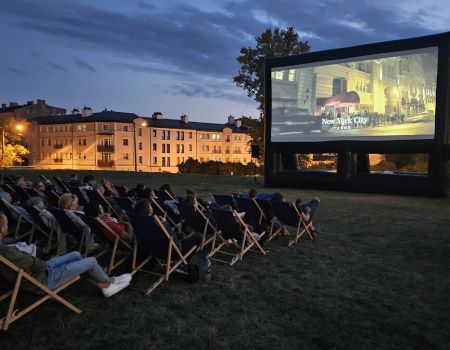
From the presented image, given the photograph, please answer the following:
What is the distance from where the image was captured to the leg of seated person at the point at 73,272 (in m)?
4.07

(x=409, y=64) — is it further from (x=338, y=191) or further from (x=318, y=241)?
(x=318, y=241)

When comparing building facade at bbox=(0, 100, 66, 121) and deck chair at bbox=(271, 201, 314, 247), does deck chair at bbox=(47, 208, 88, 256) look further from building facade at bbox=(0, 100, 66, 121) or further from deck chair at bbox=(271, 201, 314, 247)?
building facade at bbox=(0, 100, 66, 121)

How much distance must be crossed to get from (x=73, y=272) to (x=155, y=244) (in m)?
1.26

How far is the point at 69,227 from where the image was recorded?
5699mm

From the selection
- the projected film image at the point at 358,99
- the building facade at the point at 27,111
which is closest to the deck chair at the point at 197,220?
the projected film image at the point at 358,99

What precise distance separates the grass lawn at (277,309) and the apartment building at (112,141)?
54.2 m

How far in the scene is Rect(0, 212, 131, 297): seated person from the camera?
3.76 metres

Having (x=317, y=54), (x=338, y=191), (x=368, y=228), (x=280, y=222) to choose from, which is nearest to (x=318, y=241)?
(x=280, y=222)

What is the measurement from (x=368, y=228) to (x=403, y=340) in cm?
591

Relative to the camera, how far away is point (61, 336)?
3.72 metres

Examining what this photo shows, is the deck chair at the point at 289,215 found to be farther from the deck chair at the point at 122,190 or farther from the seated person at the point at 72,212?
the deck chair at the point at 122,190

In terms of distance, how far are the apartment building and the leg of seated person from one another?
5583 cm

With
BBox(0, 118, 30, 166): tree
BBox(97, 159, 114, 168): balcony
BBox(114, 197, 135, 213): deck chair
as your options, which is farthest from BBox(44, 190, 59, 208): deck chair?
BBox(97, 159, 114, 168): balcony

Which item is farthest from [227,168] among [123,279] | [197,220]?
[123,279]
